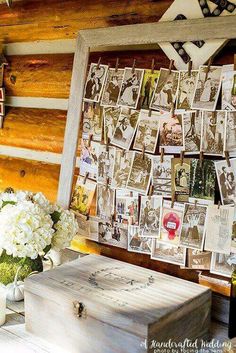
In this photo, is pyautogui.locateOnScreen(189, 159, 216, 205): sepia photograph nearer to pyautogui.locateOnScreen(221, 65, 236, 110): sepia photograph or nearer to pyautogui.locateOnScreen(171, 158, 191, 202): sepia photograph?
pyautogui.locateOnScreen(171, 158, 191, 202): sepia photograph

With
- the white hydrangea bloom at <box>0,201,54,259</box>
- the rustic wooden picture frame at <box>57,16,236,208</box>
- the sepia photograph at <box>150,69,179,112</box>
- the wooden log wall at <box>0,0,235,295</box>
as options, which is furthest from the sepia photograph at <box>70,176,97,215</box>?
the sepia photograph at <box>150,69,179,112</box>

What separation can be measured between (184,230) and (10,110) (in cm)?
106

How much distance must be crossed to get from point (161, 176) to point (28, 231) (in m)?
0.45

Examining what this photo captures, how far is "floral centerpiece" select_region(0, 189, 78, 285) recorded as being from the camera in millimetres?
1466

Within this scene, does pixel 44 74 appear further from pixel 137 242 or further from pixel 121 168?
pixel 137 242

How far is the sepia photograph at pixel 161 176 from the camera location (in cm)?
150

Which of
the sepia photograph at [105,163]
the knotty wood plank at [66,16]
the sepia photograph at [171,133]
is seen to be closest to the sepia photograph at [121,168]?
the sepia photograph at [105,163]

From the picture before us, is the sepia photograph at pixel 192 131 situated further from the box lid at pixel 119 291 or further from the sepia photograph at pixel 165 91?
the box lid at pixel 119 291

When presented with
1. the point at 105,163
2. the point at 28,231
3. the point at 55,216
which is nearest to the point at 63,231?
the point at 55,216

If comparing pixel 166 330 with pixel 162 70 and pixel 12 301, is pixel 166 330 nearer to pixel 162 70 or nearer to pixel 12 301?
pixel 12 301

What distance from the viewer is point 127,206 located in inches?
63.2

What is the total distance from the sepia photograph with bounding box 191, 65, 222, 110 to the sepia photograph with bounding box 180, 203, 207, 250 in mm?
304

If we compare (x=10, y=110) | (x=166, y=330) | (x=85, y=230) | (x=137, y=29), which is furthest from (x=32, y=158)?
(x=166, y=330)

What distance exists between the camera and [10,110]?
2.13 metres
